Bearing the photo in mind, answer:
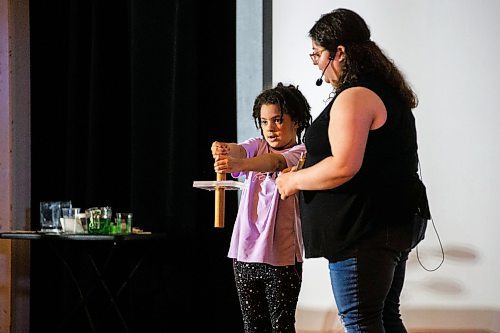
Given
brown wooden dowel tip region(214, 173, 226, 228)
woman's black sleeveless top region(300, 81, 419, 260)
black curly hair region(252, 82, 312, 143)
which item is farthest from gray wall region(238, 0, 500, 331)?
woman's black sleeveless top region(300, 81, 419, 260)

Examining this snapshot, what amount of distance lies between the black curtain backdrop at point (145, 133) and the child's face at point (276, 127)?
0.63 meters

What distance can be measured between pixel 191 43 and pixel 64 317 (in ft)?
4.02

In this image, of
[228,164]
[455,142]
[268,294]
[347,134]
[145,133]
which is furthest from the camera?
[145,133]

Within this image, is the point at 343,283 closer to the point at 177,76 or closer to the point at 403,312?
the point at 403,312

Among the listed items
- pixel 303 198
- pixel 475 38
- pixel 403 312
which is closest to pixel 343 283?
pixel 303 198

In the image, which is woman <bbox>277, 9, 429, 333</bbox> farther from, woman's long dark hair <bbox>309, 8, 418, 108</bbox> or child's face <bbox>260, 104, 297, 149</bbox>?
child's face <bbox>260, 104, 297, 149</bbox>

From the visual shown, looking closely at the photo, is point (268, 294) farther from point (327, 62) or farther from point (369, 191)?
point (327, 62)

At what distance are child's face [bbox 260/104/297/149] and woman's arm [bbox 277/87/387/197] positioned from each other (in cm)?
53

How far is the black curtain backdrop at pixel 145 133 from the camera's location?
2.63 metres

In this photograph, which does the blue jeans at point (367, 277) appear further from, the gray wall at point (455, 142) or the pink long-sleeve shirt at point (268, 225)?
the gray wall at point (455, 142)

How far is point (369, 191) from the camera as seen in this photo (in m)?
1.49

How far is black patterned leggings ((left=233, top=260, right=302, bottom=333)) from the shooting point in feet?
6.32

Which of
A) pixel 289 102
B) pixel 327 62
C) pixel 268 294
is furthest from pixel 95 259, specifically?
pixel 327 62

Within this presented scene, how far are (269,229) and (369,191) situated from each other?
1.60ft
